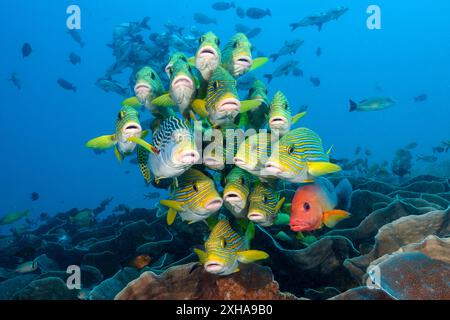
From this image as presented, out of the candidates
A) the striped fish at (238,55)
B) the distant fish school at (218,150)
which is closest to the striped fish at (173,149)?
the distant fish school at (218,150)

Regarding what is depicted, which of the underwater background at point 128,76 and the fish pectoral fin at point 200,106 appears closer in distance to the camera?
the fish pectoral fin at point 200,106

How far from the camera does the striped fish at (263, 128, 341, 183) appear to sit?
2.13 m

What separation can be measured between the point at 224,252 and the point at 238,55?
1.61 m

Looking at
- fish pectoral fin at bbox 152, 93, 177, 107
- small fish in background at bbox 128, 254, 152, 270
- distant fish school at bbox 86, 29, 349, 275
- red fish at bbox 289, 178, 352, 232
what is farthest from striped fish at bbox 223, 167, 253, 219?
small fish in background at bbox 128, 254, 152, 270

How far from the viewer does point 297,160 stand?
2188 millimetres

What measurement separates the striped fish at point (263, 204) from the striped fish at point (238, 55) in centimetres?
102

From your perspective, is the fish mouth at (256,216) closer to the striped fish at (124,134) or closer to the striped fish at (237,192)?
the striped fish at (237,192)

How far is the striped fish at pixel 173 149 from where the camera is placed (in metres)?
1.92

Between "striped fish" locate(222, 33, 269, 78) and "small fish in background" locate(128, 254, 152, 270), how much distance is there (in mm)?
2655

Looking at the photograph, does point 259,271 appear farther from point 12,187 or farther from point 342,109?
point 342,109

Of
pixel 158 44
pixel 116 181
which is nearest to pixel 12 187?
pixel 116 181

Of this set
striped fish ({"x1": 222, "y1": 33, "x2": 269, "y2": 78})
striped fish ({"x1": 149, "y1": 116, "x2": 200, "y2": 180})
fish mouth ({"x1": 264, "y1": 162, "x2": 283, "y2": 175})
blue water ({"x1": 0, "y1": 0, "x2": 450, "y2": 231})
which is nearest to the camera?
striped fish ({"x1": 149, "y1": 116, "x2": 200, "y2": 180})

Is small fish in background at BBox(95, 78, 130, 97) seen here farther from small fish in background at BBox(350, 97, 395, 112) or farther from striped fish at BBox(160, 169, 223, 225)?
striped fish at BBox(160, 169, 223, 225)

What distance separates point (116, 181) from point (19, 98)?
50.0 meters
